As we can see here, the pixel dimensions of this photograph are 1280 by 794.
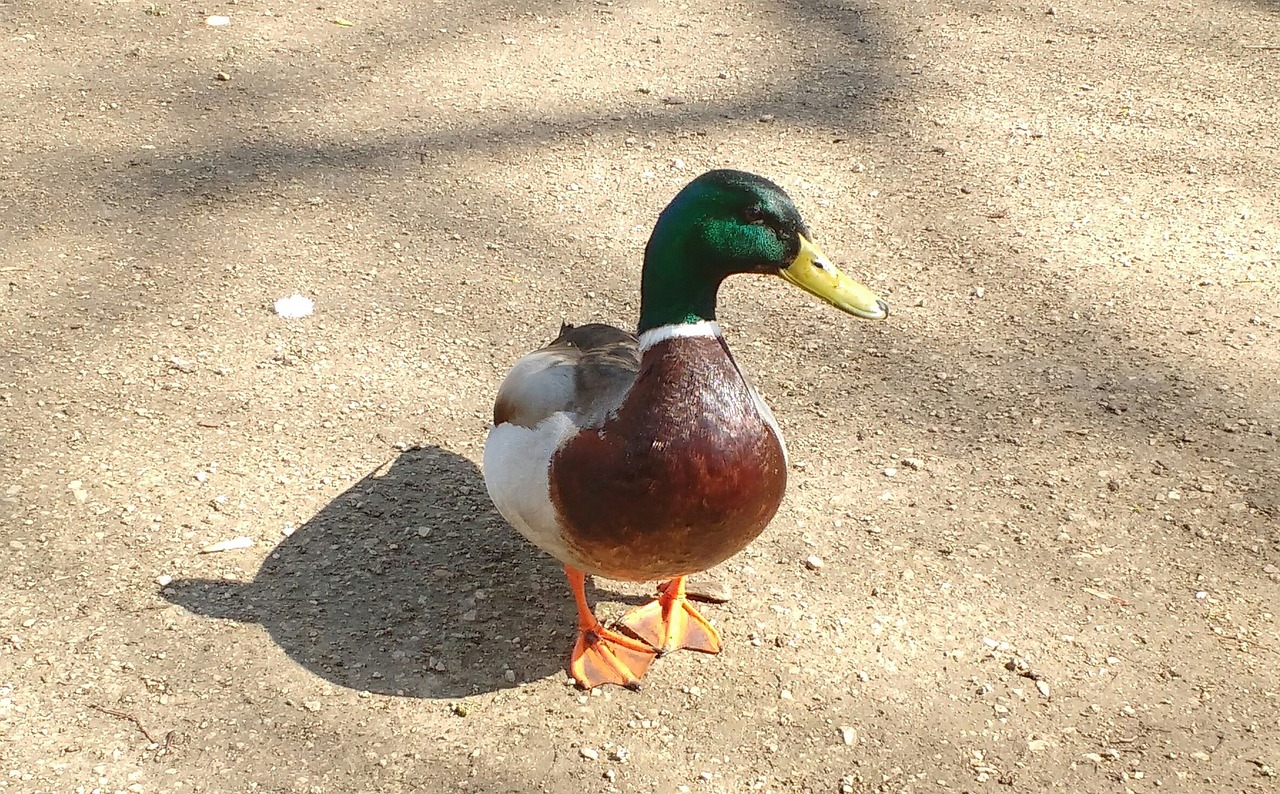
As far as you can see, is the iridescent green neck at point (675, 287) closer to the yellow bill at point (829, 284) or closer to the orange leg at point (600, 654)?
the yellow bill at point (829, 284)

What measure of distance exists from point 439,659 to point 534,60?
11.9 feet

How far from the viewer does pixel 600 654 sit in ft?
9.48

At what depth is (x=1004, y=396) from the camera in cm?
380

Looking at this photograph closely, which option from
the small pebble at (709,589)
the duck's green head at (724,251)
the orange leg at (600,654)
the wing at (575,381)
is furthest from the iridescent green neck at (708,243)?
the small pebble at (709,589)

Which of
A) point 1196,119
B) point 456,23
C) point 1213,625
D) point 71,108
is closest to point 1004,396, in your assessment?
point 1213,625

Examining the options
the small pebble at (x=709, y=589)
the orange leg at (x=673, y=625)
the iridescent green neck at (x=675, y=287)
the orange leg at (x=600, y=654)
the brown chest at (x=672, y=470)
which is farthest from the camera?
the small pebble at (x=709, y=589)

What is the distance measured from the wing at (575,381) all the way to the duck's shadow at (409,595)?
485mm

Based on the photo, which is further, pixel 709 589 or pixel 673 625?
pixel 709 589

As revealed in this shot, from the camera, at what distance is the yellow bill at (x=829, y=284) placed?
2582mm

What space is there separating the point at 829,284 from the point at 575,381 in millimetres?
592

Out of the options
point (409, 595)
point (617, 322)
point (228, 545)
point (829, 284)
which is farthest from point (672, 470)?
point (617, 322)

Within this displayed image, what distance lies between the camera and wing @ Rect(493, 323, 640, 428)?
8.61 ft

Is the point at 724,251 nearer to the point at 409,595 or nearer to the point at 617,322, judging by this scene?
the point at 409,595

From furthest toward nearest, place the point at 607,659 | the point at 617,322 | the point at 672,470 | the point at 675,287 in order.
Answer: the point at 617,322 → the point at 607,659 → the point at 675,287 → the point at 672,470
